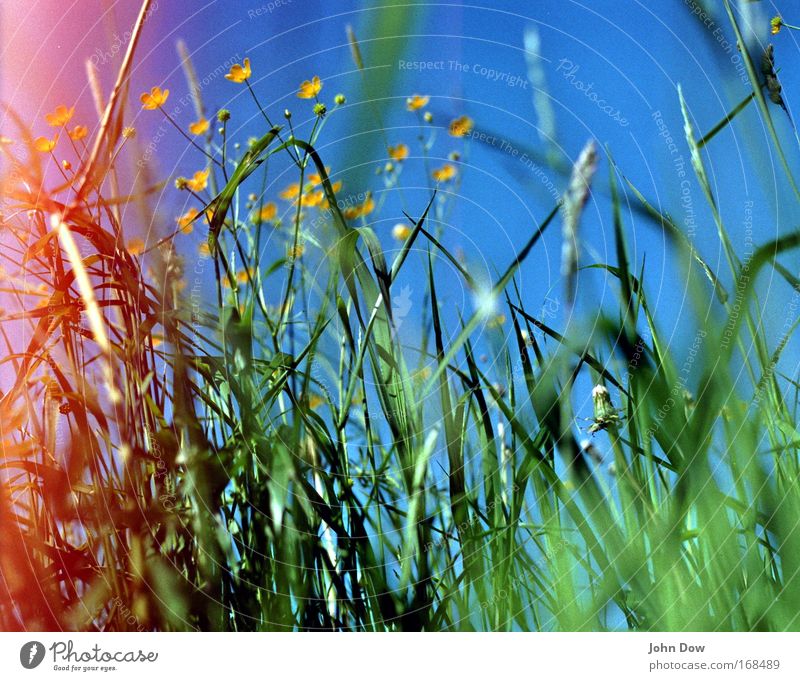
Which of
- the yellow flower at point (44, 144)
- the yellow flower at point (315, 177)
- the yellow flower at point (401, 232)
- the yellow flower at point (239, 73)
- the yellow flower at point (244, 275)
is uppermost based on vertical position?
the yellow flower at point (239, 73)

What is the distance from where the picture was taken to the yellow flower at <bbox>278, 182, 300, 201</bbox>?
29.9 inches

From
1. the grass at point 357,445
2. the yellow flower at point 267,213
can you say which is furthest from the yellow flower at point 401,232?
the yellow flower at point 267,213

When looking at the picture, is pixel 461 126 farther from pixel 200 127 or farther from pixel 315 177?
pixel 200 127

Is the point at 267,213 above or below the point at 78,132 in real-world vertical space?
below

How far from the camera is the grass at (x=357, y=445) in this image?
67cm

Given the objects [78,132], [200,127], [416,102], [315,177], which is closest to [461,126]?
[416,102]

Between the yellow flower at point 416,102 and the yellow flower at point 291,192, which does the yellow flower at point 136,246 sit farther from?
the yellow flower at point 416,102

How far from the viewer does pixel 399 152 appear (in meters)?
0.78

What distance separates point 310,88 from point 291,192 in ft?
0.37

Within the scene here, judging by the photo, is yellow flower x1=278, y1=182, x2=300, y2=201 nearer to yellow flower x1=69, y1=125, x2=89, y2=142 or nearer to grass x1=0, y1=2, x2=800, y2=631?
grass x1=0, y1=2, x2=800, y2=631

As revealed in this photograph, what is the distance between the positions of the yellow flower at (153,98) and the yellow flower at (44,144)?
0.10 metres

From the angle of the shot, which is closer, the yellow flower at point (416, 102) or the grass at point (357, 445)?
the grass at point (357, 445)

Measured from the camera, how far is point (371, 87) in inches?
30.9

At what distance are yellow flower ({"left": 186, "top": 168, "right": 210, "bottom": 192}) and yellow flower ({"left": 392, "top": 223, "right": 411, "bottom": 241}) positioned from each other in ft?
0.61
